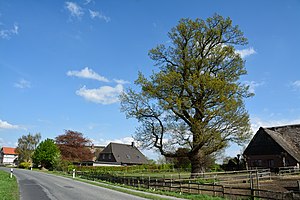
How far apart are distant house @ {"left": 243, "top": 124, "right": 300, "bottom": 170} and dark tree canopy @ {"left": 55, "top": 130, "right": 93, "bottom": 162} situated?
37631mm

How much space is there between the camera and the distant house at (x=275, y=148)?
42.5m

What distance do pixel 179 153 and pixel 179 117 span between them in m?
3.72

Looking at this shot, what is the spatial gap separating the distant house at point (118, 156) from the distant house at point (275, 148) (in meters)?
31.9

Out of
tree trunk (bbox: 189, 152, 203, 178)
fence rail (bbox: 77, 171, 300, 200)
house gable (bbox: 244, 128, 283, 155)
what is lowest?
fence rail (bbox: 77, 171, 300, 200)

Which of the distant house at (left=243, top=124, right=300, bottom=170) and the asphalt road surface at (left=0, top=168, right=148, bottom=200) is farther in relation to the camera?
the distant house at (left=243, top=124, right=300, bottom=170)

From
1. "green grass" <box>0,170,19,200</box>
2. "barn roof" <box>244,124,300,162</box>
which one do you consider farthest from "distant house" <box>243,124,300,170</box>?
"green grass" <box>0,170,19,200</box>

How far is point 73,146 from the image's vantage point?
6781 centimetres

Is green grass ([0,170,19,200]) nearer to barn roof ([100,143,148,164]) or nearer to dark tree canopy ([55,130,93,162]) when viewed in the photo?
dark tree canopy ([55,130,93,162])

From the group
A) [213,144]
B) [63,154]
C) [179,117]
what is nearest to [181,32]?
[179,117]

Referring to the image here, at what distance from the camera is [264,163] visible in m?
45.1

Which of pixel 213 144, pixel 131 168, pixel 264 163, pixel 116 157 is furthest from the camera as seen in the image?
pixel 116 157

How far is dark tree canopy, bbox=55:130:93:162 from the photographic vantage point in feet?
219

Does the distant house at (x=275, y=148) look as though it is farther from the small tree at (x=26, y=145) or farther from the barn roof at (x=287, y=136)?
the small tree at (x=26, y=145)

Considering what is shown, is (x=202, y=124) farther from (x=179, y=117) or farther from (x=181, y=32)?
(x=181, y=32)
